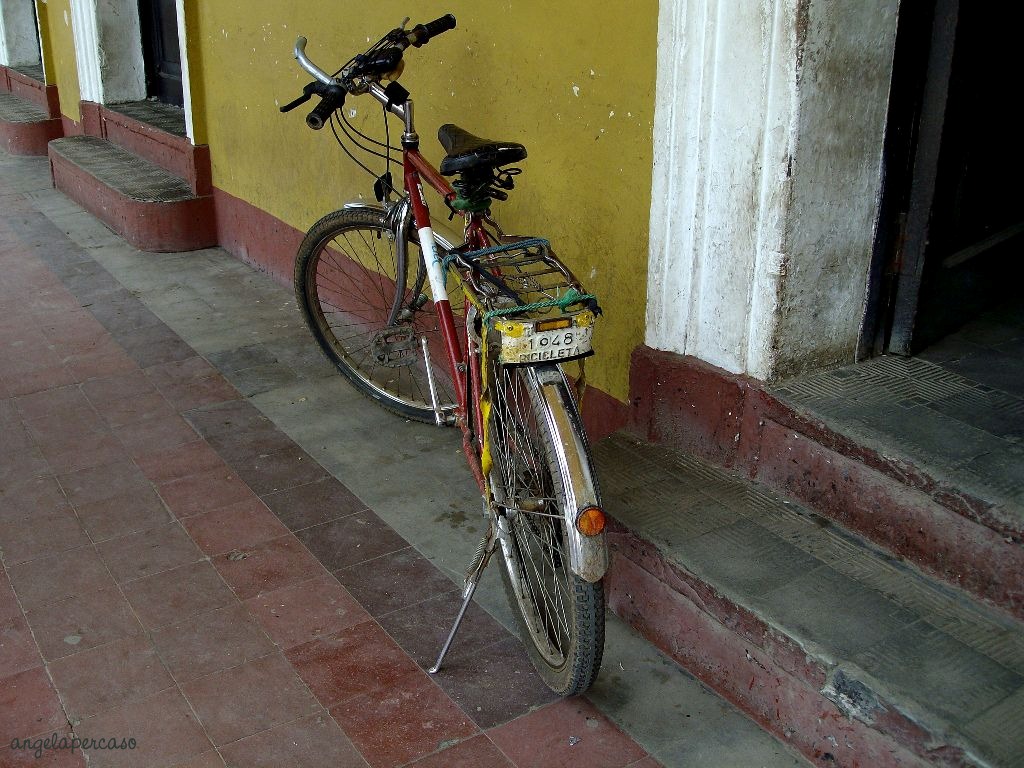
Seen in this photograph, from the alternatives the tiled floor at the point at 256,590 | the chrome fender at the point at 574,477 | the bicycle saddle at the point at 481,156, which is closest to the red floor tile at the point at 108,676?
the tiled floor at the point at 256,590

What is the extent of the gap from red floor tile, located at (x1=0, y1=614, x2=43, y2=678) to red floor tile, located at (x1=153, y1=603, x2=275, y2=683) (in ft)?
1.04

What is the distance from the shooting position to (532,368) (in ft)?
8.25

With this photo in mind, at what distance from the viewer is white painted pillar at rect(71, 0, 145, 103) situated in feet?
26.4

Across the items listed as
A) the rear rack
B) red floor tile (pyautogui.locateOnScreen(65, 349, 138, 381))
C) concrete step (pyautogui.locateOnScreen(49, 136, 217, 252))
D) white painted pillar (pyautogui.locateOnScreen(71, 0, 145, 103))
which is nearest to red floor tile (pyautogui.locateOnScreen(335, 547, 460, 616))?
the rear rack

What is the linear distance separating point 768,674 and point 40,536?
233 cm

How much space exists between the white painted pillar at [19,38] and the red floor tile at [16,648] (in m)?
10.0

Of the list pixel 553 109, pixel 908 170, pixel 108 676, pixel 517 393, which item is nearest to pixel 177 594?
pixel 108 676

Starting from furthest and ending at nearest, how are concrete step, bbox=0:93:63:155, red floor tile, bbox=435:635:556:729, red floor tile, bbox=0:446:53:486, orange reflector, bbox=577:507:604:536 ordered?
concrete step, bbox=0:93:63:155
red floor tile, bbox=0:446:53:486
red floor tile, bbox=435:635:556:729
orange reflector, bbox=577:507:604:536

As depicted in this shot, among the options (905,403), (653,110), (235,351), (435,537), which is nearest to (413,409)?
(435,537)

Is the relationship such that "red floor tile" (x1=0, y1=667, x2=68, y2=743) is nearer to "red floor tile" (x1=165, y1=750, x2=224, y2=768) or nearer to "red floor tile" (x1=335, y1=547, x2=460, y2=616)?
"red floor tile" (x1=165, y1=750, x2=224, y2=768)

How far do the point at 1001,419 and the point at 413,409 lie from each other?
2170 mm

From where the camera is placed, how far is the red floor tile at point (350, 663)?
271cm

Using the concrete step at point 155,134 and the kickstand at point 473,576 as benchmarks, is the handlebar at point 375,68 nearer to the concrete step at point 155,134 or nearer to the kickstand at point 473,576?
the kickstand at point 473,576

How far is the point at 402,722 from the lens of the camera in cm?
259
